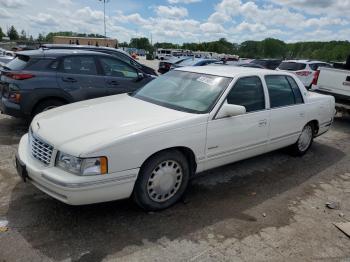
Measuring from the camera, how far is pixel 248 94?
472 cm

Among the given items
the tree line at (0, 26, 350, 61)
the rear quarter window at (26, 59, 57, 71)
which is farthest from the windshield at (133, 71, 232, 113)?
the tree line at (0, 26, 350, 61)

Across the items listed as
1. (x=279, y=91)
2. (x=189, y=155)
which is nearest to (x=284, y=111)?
(x=279, y=91)

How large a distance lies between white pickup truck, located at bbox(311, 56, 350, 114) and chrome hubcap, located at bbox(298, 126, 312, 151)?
10.0ft

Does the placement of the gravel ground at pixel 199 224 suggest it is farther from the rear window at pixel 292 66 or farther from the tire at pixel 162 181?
the rear window at pixel 292 66

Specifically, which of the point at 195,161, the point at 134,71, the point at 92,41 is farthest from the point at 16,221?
the point at 92,41

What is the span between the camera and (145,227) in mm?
3525

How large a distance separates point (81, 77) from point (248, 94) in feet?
11.8

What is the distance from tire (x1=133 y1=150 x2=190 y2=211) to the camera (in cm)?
359

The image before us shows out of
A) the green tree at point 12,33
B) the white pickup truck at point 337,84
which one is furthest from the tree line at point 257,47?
the white pickup truck at point 337,84

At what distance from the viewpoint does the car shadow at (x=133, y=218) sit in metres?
3.21

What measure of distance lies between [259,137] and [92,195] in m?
2.56

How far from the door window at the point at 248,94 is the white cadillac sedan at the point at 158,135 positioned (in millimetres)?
14

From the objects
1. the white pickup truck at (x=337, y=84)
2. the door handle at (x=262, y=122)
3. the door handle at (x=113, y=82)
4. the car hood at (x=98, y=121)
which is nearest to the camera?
the car hood at (x=98, y=121)

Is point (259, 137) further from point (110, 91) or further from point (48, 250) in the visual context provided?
point (110, 91)
